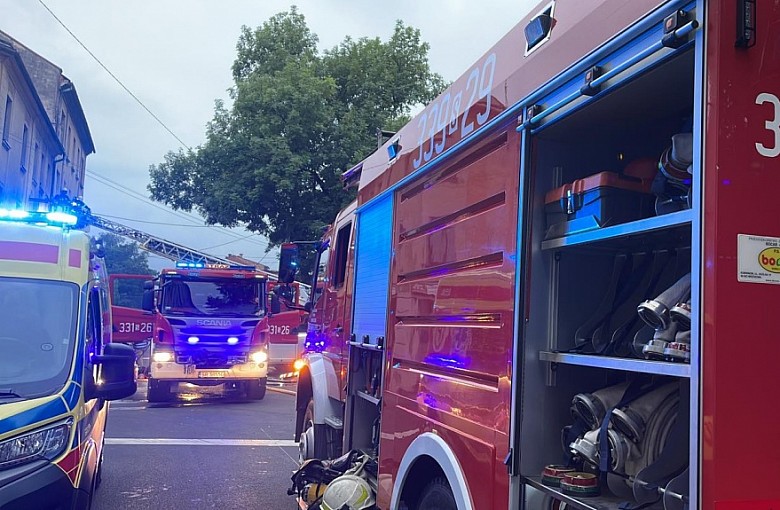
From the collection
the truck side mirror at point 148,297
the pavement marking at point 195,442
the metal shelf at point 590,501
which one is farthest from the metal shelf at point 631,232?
the truck side mirror at point 148,297

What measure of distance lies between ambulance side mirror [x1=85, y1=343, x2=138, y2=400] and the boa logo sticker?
13.6ft

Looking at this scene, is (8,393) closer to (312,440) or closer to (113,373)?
(113,373)

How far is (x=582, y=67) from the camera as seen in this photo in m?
2.34

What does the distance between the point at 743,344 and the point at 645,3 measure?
1.00 meters

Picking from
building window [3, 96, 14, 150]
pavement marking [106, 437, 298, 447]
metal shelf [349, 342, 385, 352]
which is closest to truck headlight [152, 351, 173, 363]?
pavement marking [106, 437, 298, 447]

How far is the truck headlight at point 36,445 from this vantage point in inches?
157

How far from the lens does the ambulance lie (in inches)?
160

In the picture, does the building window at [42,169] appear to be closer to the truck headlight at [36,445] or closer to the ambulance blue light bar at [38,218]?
the ambulance blue light bar at [38,218]

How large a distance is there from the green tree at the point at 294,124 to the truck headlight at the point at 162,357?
5767 millimetres

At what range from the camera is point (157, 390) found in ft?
44.4

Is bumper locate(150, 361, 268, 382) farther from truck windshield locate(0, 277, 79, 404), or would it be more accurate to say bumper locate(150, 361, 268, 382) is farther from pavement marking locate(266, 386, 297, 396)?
truck windshield locate(0, 277, 79, 404)

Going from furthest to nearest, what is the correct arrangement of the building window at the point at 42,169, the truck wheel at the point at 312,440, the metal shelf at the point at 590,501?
the building window at the point at 42,169, the truck wheel at the point at 312,440, the metal shelf at the point at 590,501

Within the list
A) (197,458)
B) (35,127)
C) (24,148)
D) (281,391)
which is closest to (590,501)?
(197,458)

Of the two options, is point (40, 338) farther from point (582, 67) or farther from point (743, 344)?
point (743, 344)
